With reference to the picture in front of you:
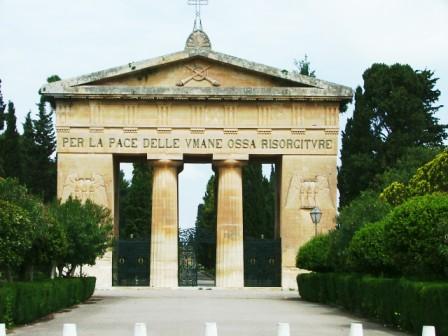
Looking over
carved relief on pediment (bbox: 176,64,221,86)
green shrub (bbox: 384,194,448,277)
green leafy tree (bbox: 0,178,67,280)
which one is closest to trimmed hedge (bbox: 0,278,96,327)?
green leafy tree (bbox: 0,178,67,280)

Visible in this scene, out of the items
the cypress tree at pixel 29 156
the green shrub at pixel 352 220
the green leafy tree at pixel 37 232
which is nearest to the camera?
the green leafy tree at pixel 37 232

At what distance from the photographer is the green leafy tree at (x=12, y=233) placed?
25.5m

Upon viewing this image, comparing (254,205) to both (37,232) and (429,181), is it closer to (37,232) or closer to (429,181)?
(429,181)

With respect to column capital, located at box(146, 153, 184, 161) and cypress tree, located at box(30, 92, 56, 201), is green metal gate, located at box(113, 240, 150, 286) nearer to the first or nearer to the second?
column capital, located at box(146, 153, 184, 161)

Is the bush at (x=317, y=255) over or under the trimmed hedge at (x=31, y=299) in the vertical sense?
over

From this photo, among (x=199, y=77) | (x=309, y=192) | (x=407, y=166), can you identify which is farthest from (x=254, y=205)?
(x=199, y=77)

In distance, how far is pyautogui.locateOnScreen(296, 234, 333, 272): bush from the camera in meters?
41.6

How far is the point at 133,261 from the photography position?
190 feet

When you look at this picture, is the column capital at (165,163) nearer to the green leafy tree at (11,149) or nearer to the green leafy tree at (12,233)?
the green leafy tree at (11,149)

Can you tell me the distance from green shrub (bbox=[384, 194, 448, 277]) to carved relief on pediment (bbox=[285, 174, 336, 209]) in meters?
31.5

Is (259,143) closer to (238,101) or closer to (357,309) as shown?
(238,101)

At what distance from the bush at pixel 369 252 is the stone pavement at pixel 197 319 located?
1620mm

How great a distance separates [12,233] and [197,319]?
18.5 feet

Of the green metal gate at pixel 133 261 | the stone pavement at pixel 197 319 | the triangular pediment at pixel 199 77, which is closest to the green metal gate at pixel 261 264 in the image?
the green metal gate at pixel 133 261
